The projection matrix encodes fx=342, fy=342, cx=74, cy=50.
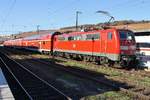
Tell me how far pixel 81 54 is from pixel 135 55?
876 cm

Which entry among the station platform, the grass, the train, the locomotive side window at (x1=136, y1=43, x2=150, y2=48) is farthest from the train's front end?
the station platform

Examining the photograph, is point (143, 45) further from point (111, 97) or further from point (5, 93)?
point (5, 93)

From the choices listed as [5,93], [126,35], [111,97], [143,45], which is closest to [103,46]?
[126,35]

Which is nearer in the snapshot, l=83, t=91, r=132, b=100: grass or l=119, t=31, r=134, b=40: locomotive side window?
l=83, t=91, r=132, b=100: grass

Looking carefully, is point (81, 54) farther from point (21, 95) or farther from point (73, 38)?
point (21, 95)

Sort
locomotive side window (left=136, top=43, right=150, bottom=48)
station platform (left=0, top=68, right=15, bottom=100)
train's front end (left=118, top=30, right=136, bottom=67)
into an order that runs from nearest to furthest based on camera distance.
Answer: station platform (left=0, top=68, right=15, bottom=100), train's front end (left=118, top=30, right=136, bottom=67), locomotive side window (left=136, top=43, right=150, bottom=48)

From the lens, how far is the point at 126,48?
80.5 ft

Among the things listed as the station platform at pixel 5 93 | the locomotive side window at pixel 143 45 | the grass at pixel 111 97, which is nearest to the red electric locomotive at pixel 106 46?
the locomotive side window at pixel 143 45

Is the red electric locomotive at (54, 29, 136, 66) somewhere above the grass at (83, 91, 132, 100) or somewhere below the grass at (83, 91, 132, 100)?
above

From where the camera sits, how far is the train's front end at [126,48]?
24.3m

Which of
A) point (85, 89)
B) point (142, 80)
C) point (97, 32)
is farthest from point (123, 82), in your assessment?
point (97, 32)

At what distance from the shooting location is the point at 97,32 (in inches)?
1081

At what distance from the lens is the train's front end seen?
79.7 feet

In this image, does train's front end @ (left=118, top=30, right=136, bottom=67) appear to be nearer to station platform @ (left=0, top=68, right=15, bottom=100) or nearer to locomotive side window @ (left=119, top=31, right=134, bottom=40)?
locomotive side window @ (left=119, top=31, right=134, bottom=40)
